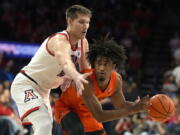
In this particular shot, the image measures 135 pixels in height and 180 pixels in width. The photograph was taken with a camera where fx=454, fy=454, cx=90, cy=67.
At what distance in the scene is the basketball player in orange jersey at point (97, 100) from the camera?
408cm

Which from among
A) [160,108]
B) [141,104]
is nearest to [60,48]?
[141,104]

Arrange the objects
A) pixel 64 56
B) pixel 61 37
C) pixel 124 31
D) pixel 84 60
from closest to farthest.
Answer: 1. pixel 64 56
2. pixel 61 37
3. pixel 84 60
4. pixel 124 31

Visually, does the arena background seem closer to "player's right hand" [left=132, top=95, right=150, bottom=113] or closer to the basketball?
the basketball

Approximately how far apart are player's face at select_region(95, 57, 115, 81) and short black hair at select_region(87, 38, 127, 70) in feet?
0.14

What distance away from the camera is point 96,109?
4.09 m

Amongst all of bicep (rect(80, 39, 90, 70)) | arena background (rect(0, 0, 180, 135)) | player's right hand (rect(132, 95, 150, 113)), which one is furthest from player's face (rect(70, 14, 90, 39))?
arena background (rect(0, 0, 180, 135))

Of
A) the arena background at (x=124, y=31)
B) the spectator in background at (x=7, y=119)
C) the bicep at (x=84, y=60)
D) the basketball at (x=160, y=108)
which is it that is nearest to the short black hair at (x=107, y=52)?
the bicep at (x=84, y=60)

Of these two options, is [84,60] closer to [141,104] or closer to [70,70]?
[70,70]

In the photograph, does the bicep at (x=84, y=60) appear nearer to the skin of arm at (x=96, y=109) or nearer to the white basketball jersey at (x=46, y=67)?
the white basketball jersey at (x=46, y=67)

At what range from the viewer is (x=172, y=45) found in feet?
42.1

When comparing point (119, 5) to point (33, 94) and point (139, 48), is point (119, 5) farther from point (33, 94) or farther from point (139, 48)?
point (33, 94)

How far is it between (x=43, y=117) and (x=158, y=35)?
34.7 feet

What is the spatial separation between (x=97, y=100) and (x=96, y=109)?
8 centimetres

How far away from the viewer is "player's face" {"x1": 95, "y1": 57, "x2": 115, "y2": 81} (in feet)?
13.4
